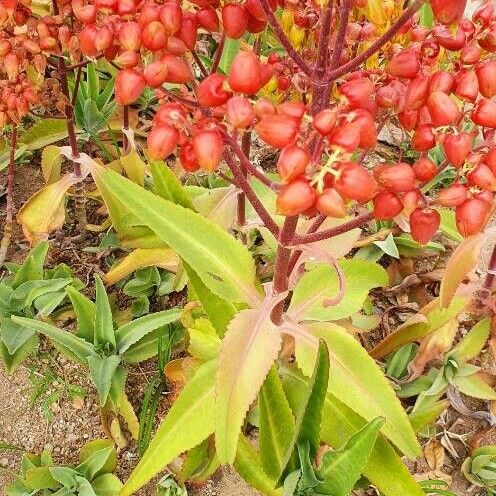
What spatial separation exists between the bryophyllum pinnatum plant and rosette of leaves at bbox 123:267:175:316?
0.01 meters

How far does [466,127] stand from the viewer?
2447 millimetres

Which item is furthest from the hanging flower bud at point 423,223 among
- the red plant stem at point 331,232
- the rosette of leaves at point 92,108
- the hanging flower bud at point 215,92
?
the rosette of leaves at point 92,108

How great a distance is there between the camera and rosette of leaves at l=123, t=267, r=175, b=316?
2174 mm

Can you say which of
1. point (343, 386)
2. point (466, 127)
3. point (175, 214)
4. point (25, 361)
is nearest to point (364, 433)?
point (343, 386)

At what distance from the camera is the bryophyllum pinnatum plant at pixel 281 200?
1.11m

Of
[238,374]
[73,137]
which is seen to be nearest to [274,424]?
[238,374]

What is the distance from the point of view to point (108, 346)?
193cm

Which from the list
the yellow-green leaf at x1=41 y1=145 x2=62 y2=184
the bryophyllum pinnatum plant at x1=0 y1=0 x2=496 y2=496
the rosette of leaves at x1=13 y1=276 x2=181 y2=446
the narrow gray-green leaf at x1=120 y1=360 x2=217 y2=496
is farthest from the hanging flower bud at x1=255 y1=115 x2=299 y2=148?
the yellow-green leaf at x1=41 y1=145 x2=62 y2=184

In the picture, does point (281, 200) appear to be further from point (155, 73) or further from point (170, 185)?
point (170, 185)

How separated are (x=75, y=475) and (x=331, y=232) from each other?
3.14 ft

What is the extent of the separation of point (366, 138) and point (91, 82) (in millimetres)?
1533

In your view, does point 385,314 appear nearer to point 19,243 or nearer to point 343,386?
point 343,386

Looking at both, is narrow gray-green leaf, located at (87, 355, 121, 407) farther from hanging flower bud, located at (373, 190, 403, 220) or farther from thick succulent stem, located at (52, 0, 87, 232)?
hanging flower bud, located at (373, 190, 403, 220)

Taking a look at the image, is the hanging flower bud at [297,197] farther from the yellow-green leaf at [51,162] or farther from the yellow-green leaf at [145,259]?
the yellow-green leaf at [51,162]
